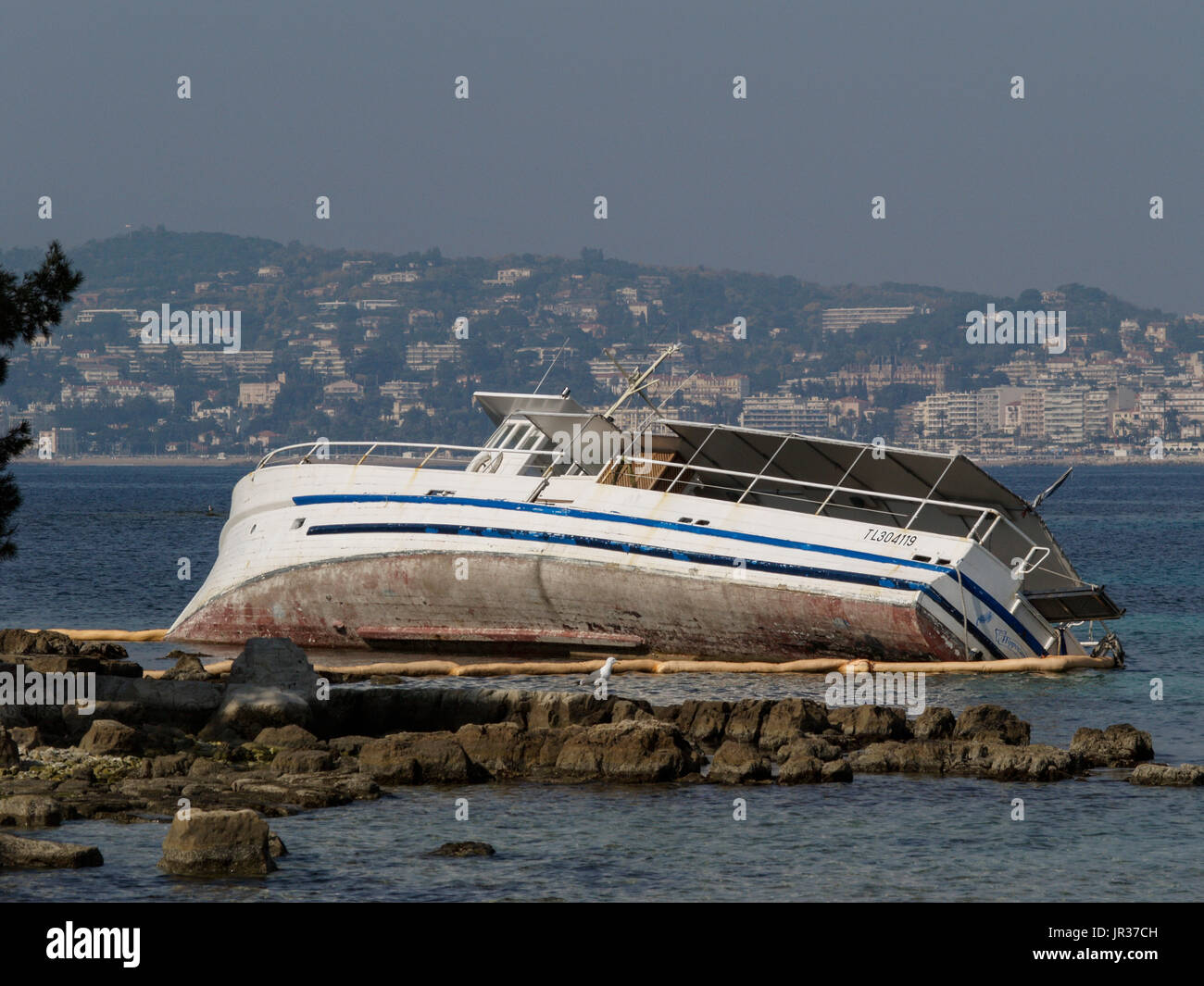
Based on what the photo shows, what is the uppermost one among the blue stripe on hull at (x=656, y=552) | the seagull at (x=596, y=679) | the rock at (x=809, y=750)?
the blue stripe on hull at (x=656, y=552)

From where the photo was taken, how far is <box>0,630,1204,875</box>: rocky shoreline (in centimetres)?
→ 2084

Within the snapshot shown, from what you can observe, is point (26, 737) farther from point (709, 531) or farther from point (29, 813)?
→ point (709, 531)

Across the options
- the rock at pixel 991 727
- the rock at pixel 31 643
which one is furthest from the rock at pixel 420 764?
the rock at pixel 31 643

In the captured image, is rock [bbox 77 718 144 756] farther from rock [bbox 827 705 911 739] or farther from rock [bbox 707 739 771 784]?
rock [bbox 827 705 911 739]

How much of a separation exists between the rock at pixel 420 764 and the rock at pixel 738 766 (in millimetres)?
3224

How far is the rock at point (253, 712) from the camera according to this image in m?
24.8

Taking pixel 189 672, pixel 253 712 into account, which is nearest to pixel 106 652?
pixel 189 672

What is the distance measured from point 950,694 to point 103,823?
16359 millimetres

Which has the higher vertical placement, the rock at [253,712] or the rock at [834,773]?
the rock at [253,712]

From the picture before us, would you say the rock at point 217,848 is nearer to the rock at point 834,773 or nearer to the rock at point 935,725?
the rock at point 834,773

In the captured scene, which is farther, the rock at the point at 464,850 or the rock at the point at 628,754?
the rock at the point at 628,754

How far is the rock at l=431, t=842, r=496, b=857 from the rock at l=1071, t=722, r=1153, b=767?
9.84 metres

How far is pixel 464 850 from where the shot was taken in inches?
744
